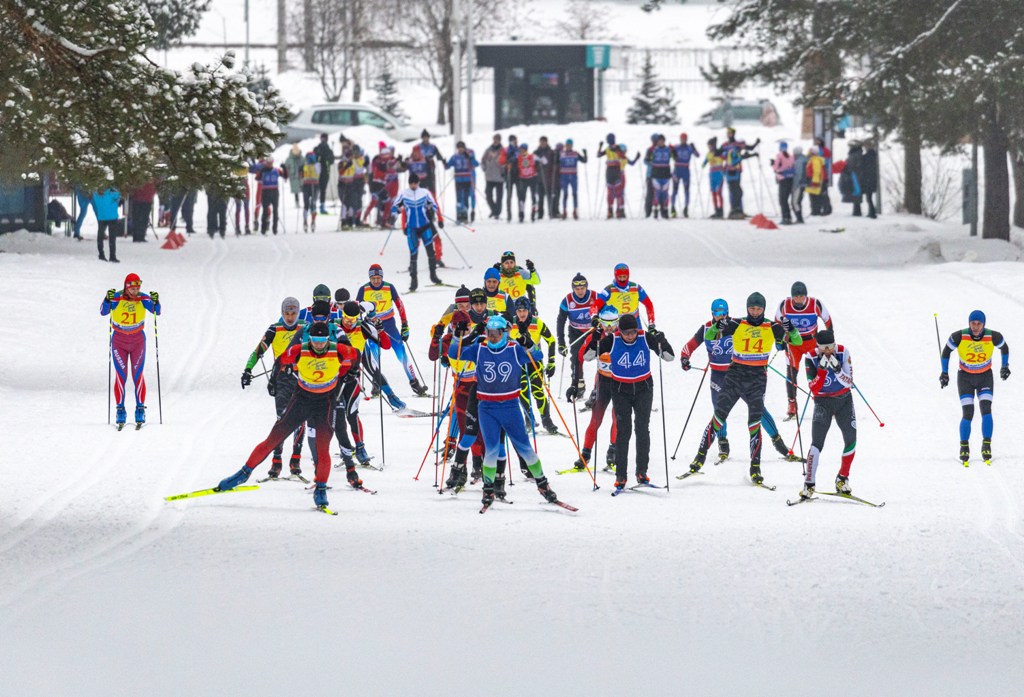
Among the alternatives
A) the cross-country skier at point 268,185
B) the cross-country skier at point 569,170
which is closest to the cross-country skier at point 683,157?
the cross-country skier at point 569,170

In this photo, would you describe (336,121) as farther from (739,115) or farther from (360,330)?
(360,330)

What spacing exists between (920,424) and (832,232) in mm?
15646

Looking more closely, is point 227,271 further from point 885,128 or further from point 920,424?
point 920,424

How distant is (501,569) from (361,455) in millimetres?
4340

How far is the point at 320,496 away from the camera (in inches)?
555

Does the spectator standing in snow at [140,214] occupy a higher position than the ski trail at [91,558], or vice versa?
the spectator standing in snow at [140,214]

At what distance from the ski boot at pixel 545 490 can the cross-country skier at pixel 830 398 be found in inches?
96.0

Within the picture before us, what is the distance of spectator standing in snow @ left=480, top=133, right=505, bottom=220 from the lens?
3475cm

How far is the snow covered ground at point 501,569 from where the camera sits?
34.1 ft

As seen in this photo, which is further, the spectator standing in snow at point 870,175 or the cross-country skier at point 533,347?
the spectator standing in snow at point 870,175

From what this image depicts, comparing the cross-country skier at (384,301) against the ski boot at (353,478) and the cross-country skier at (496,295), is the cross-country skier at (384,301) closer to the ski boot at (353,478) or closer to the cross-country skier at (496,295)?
the cross-country skier at (496,295)

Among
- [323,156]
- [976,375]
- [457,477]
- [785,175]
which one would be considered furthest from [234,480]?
[785,175]

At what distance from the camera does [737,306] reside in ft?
84.0

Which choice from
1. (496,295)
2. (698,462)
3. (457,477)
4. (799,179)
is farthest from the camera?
(799,179)
